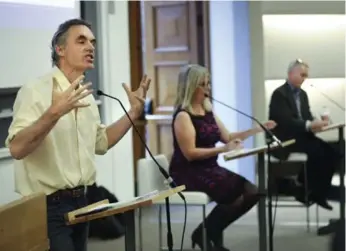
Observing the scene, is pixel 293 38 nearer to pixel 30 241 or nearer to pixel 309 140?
pixel 309 140

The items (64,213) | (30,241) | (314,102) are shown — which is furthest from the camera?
(314,102)

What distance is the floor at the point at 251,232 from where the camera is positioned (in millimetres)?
4172

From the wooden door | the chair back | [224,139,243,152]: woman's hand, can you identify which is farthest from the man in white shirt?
the wooden door

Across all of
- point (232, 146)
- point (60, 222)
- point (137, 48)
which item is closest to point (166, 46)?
point (137, 48)

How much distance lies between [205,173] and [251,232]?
2.66 feet

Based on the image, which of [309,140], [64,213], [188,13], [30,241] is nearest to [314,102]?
[309,140]

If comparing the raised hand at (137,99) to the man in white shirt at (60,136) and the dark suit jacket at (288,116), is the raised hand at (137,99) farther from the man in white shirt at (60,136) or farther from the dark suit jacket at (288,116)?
the dark suit jacket at (288,116)

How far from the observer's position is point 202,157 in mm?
3830

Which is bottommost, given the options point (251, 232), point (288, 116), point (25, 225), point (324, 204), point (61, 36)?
point (251, 232)

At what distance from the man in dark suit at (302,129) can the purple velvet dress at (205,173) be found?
56cm

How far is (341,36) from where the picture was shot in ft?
14.0

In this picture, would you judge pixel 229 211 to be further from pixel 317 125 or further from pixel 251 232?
pixel 317 125

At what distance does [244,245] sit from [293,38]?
4.48ft

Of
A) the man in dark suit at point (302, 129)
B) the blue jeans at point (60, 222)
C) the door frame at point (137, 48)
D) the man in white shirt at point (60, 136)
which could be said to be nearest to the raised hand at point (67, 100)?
the man in white shirt at point (60, 136)
